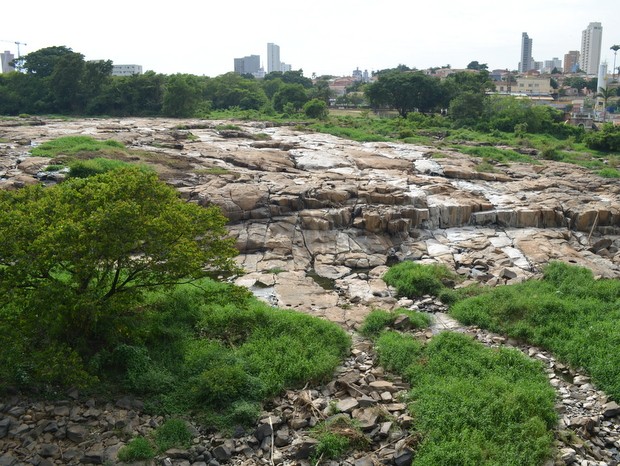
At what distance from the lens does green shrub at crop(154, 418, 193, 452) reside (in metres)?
9.58

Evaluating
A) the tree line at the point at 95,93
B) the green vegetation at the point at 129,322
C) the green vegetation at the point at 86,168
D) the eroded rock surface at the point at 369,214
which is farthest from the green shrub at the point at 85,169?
the tree line at the point at 95,93

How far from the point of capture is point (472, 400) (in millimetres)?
10609

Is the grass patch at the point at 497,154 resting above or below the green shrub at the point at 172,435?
above

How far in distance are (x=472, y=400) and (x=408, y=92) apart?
50.6 metres

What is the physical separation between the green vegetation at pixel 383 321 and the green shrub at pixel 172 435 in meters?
5.40

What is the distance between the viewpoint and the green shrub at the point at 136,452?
916cm

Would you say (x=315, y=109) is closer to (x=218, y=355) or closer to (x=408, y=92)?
(x=408, y=92)

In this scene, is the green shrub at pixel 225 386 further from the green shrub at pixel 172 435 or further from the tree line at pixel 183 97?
the tree line at pixel 183 97

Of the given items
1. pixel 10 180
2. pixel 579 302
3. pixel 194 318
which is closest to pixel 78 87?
pixel 10 180

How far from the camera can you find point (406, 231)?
22.0 meters

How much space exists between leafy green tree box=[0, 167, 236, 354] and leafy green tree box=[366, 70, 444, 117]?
161 ft

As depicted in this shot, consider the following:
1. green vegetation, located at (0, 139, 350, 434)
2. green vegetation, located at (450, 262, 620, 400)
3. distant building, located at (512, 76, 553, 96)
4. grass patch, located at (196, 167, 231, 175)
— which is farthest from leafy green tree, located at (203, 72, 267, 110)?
Result: green vegetation, located at (0, 139, 350, 434)

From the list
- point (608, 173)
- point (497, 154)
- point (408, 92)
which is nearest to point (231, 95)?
point (408, 92)

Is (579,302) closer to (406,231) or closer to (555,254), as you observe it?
(555,254)
